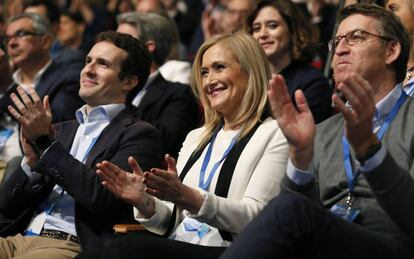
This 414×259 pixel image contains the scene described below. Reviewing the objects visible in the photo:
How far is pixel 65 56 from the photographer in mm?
6875

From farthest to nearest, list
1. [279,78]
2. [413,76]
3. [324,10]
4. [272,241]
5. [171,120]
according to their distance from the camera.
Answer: [324,10] < [171,120] < [413,76] < [279,78] < [272,241]

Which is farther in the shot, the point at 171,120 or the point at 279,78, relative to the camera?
the point at 171,120

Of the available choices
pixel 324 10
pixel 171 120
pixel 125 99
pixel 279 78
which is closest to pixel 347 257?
pixel 279 78

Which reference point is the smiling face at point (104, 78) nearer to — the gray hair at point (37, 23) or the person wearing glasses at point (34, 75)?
the person wearing glasses at point (34, 75)

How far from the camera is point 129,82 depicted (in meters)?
4.77

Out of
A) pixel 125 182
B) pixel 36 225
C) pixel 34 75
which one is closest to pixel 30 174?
pixel 36 225

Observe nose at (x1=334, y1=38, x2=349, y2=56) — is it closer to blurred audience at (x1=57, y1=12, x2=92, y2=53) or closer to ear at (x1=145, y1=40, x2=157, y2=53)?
ear at (x1=145, y1=40, x2=157, y2=53)

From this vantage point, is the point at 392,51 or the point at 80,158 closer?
the point at 392,51

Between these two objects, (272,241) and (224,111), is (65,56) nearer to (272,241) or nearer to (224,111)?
(224,111)

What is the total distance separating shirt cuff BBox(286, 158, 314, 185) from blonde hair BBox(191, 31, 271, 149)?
72cm

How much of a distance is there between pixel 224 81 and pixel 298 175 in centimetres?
96

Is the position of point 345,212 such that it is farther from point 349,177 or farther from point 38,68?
point 38,68

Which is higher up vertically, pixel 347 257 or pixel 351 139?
pixel 351 139

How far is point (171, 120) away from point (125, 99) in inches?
31.0
